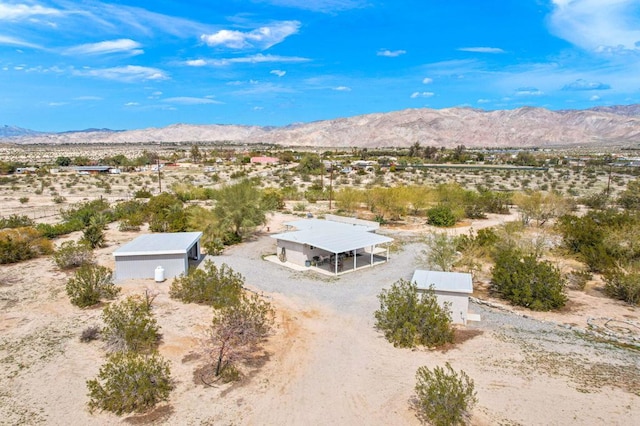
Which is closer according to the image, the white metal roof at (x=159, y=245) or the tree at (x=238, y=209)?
the white metal roof at (x=159, y=245)

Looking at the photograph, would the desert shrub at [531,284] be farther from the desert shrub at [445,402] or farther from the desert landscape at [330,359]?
the desert shrub at [445,402]

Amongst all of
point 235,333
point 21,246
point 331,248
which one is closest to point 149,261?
point 21,246

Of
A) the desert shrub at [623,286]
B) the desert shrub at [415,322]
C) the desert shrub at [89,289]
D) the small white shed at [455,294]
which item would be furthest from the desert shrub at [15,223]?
the desert shrub at [623,286]

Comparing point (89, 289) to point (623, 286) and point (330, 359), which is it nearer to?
point (330, 359)

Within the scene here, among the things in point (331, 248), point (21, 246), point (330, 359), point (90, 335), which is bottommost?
point (330, 359)

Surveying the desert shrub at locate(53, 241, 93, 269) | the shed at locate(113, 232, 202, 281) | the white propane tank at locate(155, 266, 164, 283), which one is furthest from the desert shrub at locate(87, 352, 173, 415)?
the desert shrub at locate(53, 241, 93, 269)
